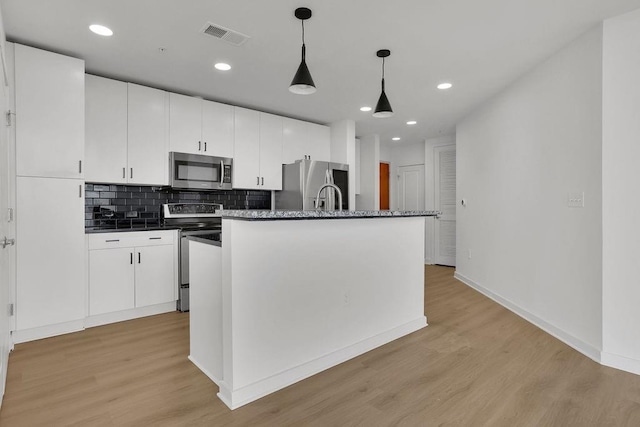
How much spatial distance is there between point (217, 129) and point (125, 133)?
3.35 ft

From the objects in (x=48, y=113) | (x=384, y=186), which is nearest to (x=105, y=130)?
(x=48, y=113)

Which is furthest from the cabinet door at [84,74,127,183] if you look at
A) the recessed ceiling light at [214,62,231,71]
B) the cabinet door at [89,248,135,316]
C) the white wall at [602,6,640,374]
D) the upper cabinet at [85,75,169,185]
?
the white wall at [602,6,640,374]

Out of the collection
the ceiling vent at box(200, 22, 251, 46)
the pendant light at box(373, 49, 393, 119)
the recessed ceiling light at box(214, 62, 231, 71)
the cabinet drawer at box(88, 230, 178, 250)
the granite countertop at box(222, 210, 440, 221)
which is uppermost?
the recessed ceiling light at box(214, 62, 231, 71)

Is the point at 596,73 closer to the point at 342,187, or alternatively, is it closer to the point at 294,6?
the point at 294,6

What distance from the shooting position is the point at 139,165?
3594mm

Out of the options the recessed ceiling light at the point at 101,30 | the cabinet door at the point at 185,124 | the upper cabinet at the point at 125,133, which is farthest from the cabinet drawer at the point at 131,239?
the recessed ceiling light at the point at 101,30

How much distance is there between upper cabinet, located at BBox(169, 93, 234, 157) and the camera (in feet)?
Answer: 12.6

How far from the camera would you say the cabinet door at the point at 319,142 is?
5.17 metres

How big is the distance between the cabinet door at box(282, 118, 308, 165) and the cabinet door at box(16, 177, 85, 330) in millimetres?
2555

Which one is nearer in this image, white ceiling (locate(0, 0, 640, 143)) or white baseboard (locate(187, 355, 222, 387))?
white baseboard (locate(187, 355, 222, 387))

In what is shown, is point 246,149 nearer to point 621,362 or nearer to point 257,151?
point 257,151

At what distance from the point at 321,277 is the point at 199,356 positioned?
993 millimetres

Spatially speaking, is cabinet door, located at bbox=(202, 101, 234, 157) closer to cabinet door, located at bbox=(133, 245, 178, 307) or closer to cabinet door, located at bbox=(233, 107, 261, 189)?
cabinet door, located at bbox=(233, 107, 261, 189)

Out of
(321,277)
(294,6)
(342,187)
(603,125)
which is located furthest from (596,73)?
(342,187)
